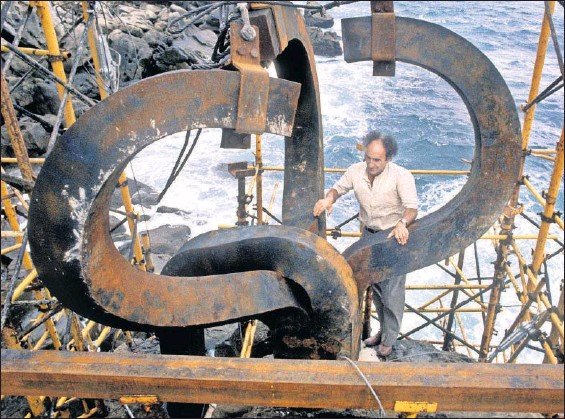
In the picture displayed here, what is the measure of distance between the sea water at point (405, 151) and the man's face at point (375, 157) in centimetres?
683

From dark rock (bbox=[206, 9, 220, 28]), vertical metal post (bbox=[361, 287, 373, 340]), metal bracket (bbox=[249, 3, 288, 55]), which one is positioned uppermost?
dark rock (bbox=[206, 9, 220, 28])

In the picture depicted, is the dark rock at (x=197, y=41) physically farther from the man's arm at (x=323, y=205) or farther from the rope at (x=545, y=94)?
the man's arm at (x=323, y=205)

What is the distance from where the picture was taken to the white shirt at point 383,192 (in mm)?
4320

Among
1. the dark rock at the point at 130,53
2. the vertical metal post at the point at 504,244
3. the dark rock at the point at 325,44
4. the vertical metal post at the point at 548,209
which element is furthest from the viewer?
the dark rock at the point at 325,44

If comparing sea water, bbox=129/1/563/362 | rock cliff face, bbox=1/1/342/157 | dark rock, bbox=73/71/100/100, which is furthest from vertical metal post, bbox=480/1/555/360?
dark rock, bbox=73/71/100/100

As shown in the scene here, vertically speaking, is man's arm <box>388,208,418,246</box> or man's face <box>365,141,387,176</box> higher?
man's face <box>365,141,387,176</box>

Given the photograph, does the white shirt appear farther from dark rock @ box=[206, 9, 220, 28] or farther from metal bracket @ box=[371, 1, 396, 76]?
dark rock @ box=[206, 9, 220, 28]

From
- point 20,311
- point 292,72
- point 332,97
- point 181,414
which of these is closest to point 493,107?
point 292,72

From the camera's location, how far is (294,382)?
233 centimetres

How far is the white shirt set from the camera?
432cm

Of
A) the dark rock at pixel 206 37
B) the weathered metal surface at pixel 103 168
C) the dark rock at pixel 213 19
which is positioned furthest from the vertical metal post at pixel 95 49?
the dark rock at pixel 213 19

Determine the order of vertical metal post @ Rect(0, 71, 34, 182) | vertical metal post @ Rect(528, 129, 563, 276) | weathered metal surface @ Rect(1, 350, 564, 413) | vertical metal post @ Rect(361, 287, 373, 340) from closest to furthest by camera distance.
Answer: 1. weathered metal surface @ Rect(1, 350, 564, 413)
2. vertical metal post @ Rect(0, 71, 34, 182)
3. vertical metal post @ Rect(528, 129, 563, 276)
4. vertical metal post @ Rect(361, 287, 373, 340)

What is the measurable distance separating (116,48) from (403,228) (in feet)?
78.3

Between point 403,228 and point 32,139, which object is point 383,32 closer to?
point 403,228
